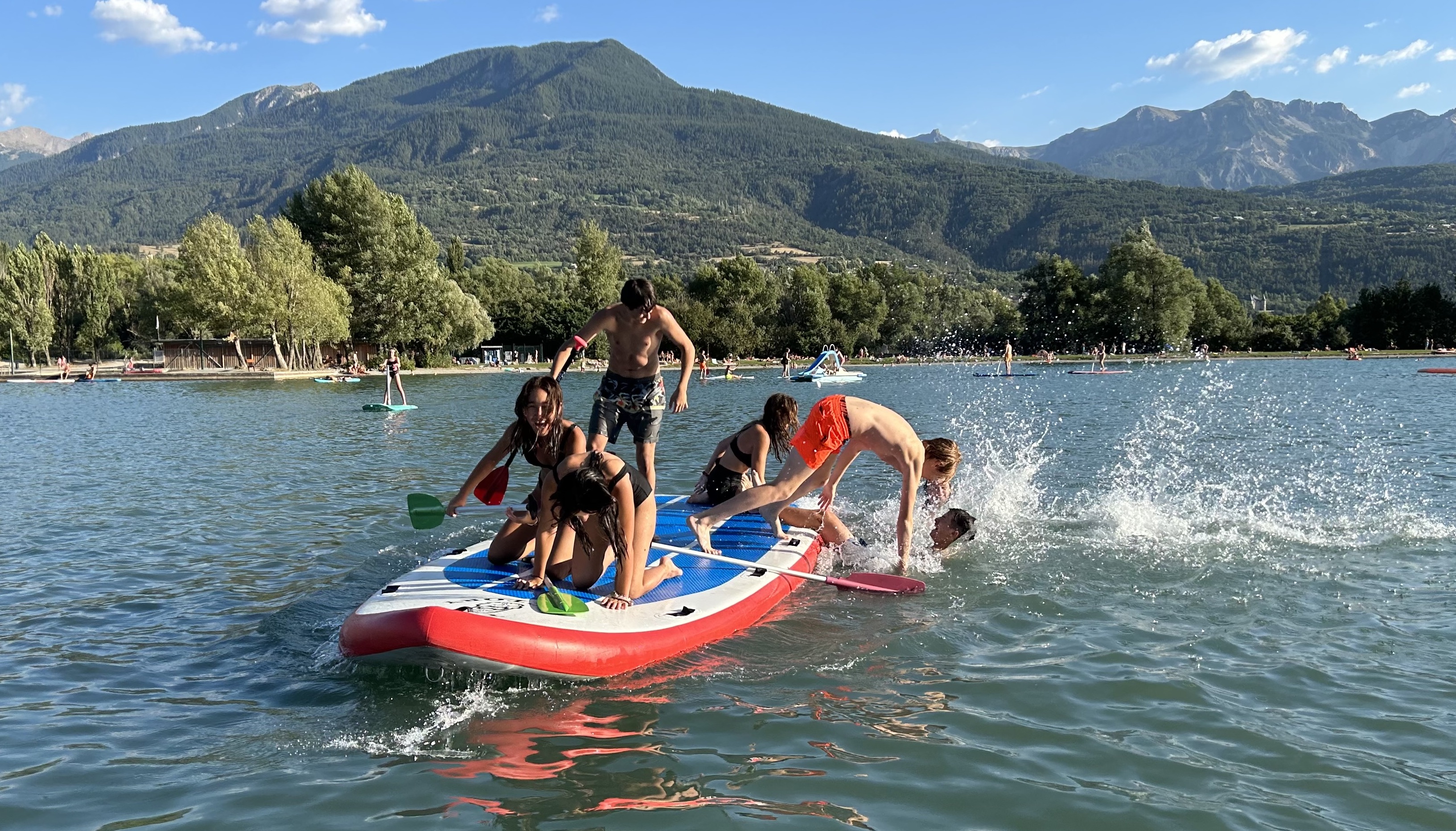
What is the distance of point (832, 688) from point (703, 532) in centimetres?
245

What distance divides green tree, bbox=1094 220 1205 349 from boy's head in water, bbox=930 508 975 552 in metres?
88.4

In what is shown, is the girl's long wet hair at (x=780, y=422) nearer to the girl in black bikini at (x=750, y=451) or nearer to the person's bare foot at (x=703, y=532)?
the girl in black bikini at (x=750, y=451)

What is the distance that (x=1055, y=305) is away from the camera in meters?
101

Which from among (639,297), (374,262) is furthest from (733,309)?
(639,297)

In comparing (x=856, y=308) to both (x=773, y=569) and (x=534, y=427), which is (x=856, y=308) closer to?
(x=773, y=569)

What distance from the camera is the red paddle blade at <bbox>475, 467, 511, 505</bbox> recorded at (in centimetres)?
820

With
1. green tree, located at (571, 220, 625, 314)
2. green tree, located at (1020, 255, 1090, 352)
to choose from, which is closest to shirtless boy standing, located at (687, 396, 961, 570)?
green tree, located at (571, 220, 625, 314)

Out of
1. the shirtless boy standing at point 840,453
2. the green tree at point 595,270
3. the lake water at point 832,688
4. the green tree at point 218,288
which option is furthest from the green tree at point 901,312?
the shirtless boy standing at point 840,453

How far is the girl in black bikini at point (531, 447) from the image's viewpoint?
7348 millimetres

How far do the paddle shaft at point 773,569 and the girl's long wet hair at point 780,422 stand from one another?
1573 millimetres

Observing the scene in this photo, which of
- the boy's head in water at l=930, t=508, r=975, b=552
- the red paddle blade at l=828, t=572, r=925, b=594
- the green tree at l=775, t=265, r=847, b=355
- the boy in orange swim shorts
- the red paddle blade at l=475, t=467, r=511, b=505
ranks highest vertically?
the green tree at l=775, t=265, r=847, b=355

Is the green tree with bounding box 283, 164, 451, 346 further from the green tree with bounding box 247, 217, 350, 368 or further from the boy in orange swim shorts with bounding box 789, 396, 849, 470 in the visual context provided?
the boy in orange swim shorts with bounding box 789, 396, 849, 470

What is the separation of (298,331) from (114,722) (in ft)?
207

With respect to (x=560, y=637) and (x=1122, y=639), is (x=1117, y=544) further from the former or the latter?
(x=560, y=637)
